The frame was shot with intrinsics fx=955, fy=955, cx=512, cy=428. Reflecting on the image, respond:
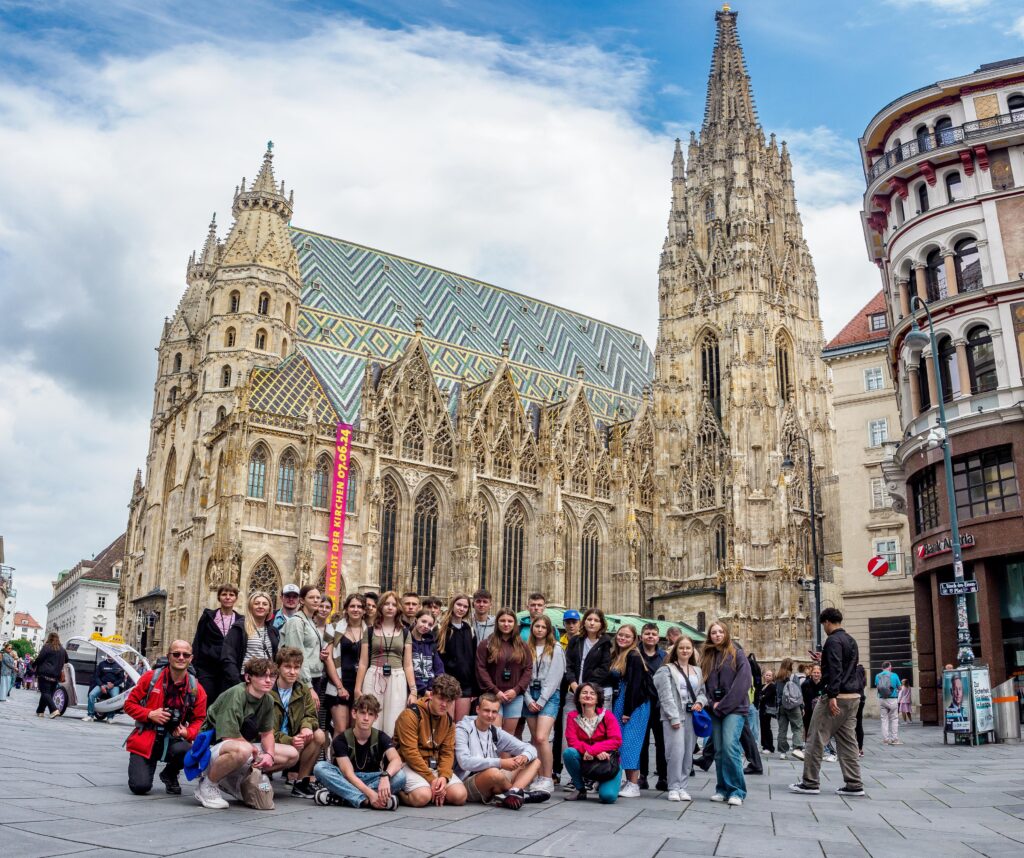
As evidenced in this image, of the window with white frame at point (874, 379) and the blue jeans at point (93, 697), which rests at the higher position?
the window with white frame at point (874, 379)

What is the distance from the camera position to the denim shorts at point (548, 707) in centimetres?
1131

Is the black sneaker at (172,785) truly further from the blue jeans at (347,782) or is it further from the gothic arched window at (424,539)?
the gothic arched window at (424,539)

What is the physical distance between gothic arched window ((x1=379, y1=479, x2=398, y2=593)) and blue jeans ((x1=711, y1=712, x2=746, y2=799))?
125 ft

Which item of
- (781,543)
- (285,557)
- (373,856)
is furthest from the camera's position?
(781,543)

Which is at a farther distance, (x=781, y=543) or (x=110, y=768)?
(x=781, y=543)

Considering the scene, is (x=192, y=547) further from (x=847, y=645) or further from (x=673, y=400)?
(x=847, y=645)

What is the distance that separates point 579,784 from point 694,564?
4917cm

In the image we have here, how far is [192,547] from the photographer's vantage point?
→ 45.4 metres

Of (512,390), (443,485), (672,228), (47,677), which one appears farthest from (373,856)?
(672,228)

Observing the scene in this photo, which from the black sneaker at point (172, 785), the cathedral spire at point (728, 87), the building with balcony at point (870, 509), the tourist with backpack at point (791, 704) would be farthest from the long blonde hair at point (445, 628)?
the cathedral spire at point (728, 87)

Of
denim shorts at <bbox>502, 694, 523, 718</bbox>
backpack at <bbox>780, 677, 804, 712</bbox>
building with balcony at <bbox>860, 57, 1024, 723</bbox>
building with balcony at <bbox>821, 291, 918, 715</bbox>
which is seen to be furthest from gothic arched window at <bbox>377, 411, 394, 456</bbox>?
denim shorts at <bbox>502, 694, 523, 718</bbox>

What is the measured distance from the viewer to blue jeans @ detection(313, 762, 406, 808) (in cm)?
919

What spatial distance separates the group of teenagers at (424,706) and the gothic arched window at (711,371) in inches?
2032

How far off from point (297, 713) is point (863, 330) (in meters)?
38.0
